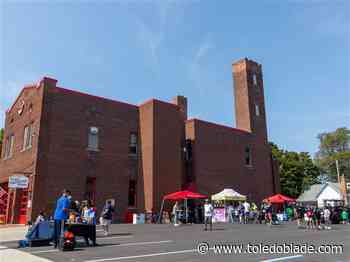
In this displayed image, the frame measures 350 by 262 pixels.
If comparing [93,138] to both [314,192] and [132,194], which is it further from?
[314,192]

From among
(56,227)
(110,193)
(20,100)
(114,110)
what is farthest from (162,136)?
(56,227)

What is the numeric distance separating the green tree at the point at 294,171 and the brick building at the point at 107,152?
21715 millimetres

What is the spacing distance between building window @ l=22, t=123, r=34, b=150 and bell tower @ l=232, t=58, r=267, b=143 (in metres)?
22.8

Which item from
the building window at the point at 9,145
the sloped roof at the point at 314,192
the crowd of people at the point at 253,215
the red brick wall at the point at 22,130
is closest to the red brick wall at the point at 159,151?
the crowd of people at the point at 253,215

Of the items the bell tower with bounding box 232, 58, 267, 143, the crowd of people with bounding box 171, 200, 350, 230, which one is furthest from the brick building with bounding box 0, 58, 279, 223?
the bell tower with bounding box 232, 58, 267, 143

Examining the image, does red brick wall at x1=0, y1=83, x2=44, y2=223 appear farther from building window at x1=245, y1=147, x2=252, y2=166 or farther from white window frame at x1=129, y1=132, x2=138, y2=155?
building window at x1=245, y1=147, x2=252, y2=166

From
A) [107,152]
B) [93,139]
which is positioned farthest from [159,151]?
[93,139]

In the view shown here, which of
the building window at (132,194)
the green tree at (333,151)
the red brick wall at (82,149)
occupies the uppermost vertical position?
the green tree at (333,151)

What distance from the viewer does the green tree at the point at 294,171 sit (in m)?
53.6

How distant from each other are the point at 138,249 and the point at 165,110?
18.0 metres

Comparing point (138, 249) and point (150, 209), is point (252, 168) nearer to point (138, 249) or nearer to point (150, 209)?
point (150, 209)

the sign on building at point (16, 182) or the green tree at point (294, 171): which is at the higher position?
the green tree at point (294, 171)

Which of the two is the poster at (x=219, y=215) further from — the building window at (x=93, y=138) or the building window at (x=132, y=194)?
the building window at (x=93, y=138)

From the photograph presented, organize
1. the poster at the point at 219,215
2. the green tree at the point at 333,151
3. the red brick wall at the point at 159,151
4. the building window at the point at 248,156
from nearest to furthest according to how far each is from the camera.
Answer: the red brick wall at the point at 159,151 < the poster at the point at 219,215 < the building window at the point at 248,156 < the green tree at the point at 333,151
